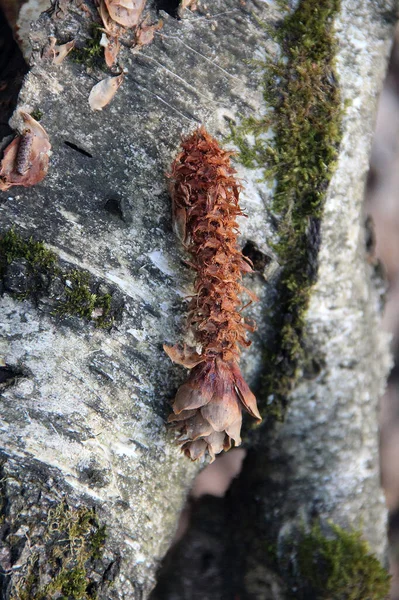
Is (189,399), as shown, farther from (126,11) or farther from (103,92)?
(126,11)

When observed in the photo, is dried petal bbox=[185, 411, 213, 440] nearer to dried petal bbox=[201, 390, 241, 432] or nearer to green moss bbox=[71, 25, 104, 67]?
dried petal bbox=[201, 390, 241, 432]

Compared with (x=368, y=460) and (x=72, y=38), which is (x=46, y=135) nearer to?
(x=72, y=38)

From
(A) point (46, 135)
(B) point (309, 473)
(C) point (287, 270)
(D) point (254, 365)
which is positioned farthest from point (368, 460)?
(A) point (46, 135)

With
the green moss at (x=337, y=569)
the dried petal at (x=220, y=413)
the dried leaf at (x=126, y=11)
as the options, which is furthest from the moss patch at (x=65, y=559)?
the dried leaf at (x=126, y=11)

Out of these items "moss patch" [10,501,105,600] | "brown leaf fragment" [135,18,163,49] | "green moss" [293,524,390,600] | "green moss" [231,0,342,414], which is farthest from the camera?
"green moss" [293,524,390,600]

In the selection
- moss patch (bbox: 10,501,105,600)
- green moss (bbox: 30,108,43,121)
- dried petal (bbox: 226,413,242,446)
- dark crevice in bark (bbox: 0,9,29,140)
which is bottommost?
moss patch (bbox: 10,501,105,600)

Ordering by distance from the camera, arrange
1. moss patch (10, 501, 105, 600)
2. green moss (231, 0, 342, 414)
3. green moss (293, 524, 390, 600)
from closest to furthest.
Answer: moss patch (10, 501, 105, 600)
green moss (231, 0, 342, 414)
green moss (293, 524, 390, 600)

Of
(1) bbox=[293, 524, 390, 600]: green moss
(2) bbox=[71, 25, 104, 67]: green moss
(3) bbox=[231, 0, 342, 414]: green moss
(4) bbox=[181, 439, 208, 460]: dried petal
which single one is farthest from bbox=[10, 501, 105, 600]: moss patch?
(2) bbox=[71, 25, 104, 67]: green moss

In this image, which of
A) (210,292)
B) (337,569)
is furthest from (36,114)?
(337,569)

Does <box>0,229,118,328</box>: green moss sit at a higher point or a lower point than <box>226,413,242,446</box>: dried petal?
Answer: higher
